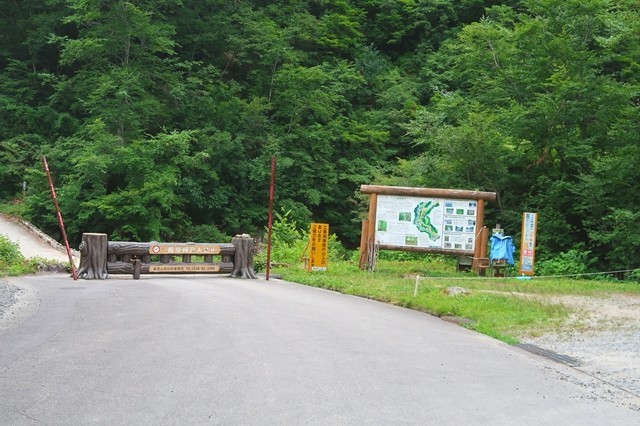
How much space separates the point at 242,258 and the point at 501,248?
24.9 feet

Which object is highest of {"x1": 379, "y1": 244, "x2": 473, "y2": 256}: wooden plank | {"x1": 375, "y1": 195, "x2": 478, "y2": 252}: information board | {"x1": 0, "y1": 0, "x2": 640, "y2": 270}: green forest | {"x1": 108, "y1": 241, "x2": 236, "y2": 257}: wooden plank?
{"x1": 0, "y1": 0, "x2": 640, "y2": 270}: green forest

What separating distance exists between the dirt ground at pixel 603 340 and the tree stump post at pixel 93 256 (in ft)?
34.0

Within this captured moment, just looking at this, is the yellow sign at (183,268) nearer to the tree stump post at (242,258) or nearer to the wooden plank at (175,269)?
the wooden plank at (175,269)

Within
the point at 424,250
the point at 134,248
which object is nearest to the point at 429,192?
the point at 424,250

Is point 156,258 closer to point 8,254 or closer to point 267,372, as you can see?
point 8,254

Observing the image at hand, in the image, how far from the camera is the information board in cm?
1883

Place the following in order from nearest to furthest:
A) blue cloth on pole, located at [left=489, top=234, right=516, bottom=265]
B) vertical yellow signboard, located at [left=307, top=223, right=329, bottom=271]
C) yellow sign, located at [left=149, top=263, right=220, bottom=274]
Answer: yellow sign, located at [left=149, top=263, right=220, bottom=274]
vertical yellow signboard, located at [left=307, top=223, right=329, bottom=271]
blue cloth on pole, located at [left=489, top=234, right=516, bottom=265]

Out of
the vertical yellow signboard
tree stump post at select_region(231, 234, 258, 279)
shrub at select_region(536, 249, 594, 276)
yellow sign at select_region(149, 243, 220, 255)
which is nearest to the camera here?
yellow sign at select_region(149, 243, 220, 255)

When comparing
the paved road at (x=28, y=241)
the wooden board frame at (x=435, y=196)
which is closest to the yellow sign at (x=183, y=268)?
the paved road at (x=28, y=241)

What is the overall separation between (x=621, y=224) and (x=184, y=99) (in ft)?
75.2

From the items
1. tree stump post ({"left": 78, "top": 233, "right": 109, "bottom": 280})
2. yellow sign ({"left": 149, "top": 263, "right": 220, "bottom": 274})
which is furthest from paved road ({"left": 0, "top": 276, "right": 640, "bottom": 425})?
yellow sign ({"left": 149, "top": 263, "right": 220, "bottom": 274})

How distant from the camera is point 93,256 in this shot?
15742mm

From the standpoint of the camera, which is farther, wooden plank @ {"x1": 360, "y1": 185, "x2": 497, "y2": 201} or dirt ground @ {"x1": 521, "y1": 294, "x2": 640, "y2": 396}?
wooden plank @ {"x1": 360, "y1": 185, "x2": 497, "y2": 201}

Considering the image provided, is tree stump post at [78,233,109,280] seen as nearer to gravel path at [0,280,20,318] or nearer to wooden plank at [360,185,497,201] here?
gravel path at [0,280,20,318]
